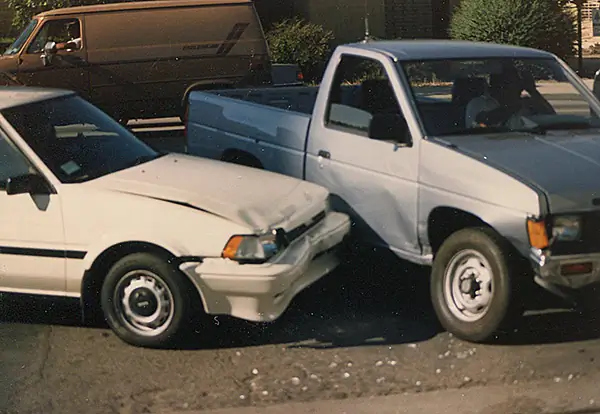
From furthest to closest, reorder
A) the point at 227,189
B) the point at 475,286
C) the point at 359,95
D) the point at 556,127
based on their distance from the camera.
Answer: the point at 359,95, the point at 556,127, the point at 227,189, the point at 475,286

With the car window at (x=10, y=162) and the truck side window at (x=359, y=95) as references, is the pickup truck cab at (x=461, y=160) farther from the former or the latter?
the car window at (x=10, y=162)

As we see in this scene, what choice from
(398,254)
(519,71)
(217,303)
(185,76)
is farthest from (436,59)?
(185,76)

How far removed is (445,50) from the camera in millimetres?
6926

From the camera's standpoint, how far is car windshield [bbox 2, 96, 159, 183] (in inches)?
239

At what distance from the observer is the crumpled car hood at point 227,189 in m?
5.68

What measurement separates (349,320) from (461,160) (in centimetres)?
126

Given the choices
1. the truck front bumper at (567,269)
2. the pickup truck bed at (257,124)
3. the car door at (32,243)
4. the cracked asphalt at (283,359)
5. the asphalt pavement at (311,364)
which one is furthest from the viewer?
the pickup truck bed at (257,124)

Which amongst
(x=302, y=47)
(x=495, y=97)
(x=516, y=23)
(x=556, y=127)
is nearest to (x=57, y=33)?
(x=302, y=47)

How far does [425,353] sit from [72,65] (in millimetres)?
12033

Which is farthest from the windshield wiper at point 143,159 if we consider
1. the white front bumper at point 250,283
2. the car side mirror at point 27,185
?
the white front bumper at point 250,283

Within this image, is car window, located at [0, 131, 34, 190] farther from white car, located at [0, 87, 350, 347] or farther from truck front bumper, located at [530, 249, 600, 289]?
truck front bumper, located at [530, 249, 600, 289]

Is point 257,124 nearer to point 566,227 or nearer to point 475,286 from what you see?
point 475,286

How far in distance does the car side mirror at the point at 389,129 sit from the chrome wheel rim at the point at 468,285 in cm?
90

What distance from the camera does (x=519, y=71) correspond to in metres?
6.89
